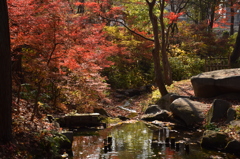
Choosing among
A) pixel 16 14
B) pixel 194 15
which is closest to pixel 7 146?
pixel 16 14

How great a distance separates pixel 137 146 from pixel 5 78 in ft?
12.9

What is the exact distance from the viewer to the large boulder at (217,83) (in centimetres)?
1119

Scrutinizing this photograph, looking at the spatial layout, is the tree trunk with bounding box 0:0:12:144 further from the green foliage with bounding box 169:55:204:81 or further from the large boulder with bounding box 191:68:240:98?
the green foliage with bounding box 169:55:204:81

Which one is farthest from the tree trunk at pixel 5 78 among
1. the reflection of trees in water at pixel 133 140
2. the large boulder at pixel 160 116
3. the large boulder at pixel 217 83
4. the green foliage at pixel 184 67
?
the green foliage at pixel 184 67

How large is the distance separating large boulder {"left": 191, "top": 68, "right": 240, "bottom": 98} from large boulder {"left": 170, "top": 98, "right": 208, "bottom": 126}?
1238 mm

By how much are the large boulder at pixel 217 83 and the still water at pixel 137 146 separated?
2999mm

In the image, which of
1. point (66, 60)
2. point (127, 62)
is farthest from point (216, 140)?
point (127, 62)

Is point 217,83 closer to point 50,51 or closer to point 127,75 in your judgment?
point 50,51

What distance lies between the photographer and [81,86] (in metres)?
10.9

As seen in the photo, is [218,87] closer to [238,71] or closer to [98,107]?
[238,71]

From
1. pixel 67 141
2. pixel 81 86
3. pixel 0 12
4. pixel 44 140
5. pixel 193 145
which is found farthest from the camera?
pixel 81 86

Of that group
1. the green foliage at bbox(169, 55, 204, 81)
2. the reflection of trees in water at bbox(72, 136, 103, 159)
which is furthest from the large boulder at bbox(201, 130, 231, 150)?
the green foliage at bbox(169, 55, 204, 81)

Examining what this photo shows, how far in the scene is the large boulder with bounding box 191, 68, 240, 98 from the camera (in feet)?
36.7

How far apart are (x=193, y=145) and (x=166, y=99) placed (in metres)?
5.34
